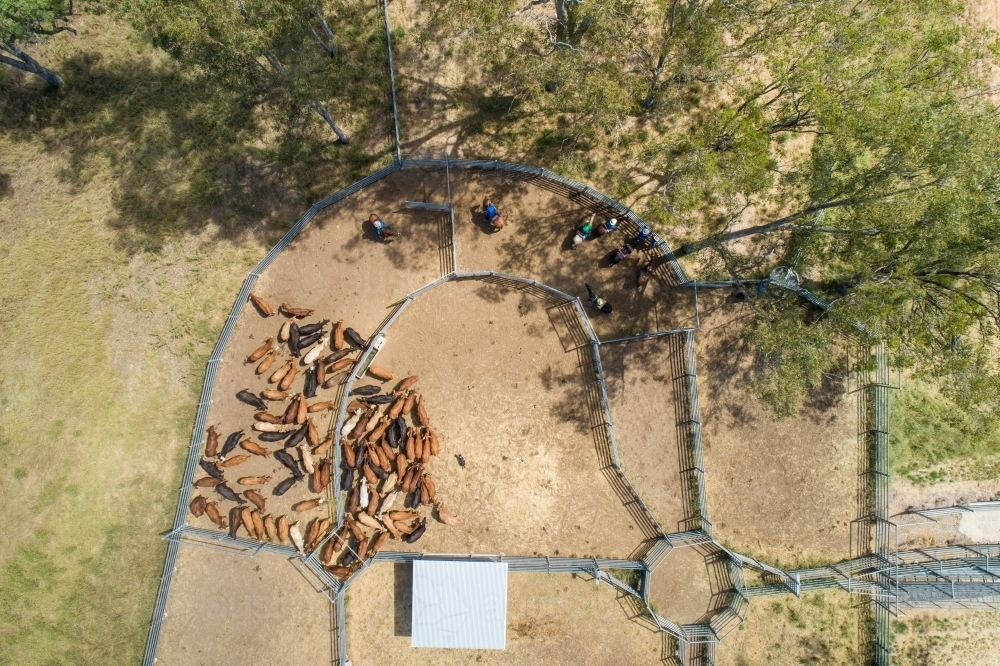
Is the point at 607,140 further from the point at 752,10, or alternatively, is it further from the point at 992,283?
the point at 992,283

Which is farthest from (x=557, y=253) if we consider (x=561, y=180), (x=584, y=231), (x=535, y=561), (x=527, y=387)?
(x=535, y=561)

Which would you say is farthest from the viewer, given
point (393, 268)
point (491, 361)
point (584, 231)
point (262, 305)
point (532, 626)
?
Result: point (393, 268)

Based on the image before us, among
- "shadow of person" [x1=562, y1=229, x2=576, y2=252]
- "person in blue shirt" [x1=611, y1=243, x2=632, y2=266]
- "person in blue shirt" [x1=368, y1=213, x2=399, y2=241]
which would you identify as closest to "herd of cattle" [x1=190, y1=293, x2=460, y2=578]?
"person in blue shirt" [x1=368, y1=213, x2=399, y2=241]

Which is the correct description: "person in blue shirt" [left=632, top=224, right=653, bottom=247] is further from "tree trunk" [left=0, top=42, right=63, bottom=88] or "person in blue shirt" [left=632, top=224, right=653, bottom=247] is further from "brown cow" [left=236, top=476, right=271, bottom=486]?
"tree trunk" [left=0, top=42, right=63, bottom=88]

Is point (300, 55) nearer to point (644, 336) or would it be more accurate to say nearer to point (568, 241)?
point (568, 241)

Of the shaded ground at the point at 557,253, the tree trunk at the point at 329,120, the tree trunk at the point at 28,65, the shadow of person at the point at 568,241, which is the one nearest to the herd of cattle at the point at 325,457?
the shaded ground at the point at 557,253

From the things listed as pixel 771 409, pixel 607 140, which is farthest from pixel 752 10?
pixel 771 409
